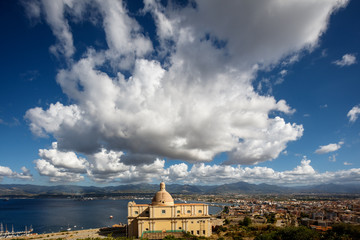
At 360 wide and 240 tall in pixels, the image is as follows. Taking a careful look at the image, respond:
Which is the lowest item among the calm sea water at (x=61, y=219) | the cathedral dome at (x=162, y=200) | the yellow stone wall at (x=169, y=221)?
the calm sea water at (x=61, y=219)

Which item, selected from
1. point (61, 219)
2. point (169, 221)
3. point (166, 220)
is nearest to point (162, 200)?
point (166, 220)

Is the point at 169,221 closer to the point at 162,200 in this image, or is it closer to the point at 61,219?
the point at 162,200

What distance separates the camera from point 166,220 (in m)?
43.1

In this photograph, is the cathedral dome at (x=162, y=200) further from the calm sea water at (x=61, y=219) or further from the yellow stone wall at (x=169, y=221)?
the calm sea water at (x=61, y=219)

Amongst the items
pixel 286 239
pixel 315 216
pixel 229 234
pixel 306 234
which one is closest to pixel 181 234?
pixel 229 234

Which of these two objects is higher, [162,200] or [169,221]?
[162,200]

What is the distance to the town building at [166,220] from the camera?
42.3 metres

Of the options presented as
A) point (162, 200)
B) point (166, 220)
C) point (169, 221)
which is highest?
point (162, 200)

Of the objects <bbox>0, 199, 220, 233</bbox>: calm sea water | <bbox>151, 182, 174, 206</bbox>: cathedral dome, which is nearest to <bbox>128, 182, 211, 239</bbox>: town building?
<bbox>151, 182, 174, 206</bbox>: cathedral dome

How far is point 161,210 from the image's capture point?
143 ft

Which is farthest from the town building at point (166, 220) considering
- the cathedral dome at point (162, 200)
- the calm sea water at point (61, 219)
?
the calm sea water at point (61, 219)

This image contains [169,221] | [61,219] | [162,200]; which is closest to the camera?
[169,221]

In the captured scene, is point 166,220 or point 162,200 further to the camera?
point 162,200

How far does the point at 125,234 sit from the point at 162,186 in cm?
1207
